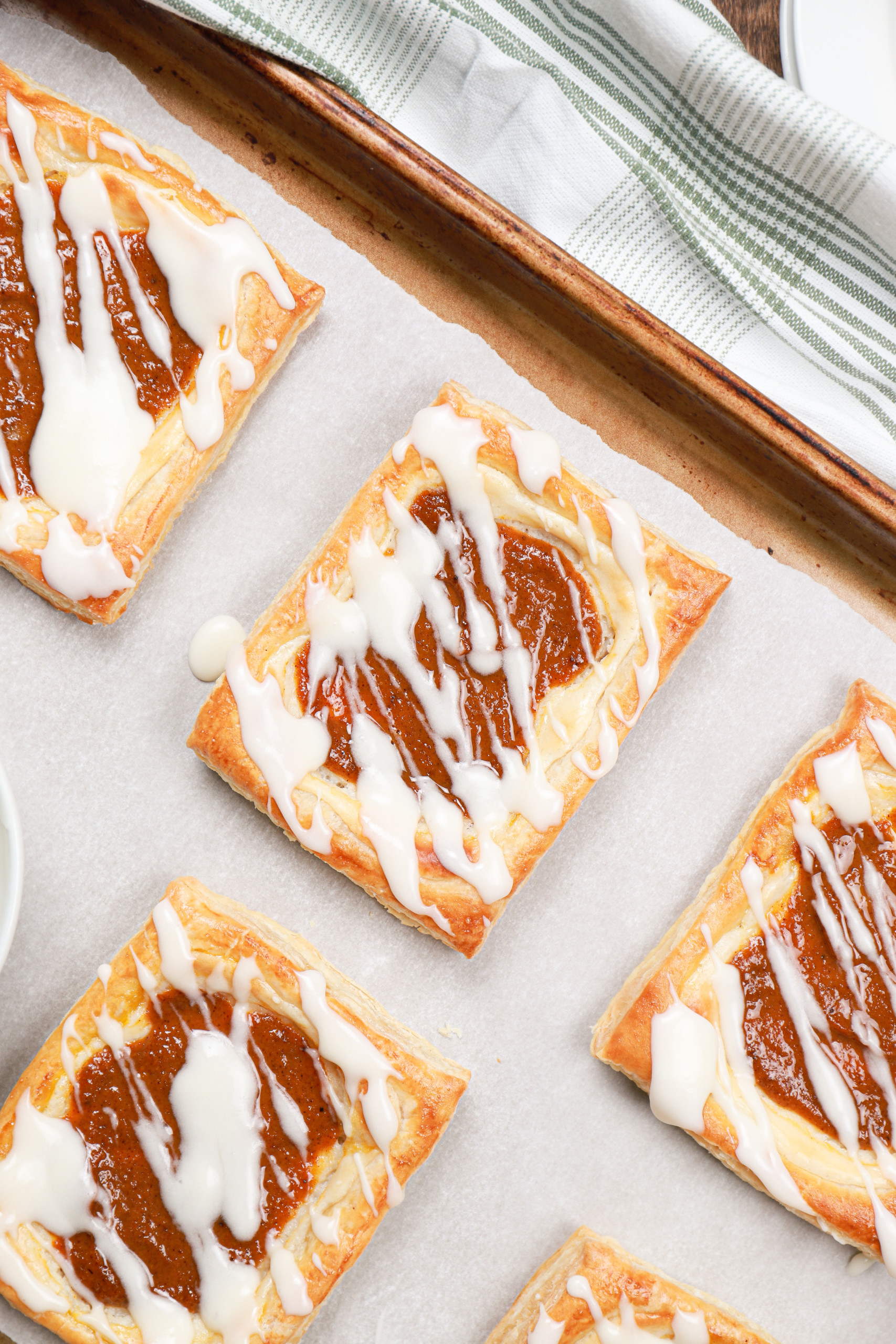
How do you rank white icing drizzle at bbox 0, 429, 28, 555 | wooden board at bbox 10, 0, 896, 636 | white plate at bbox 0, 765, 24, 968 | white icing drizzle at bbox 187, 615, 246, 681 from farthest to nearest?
white icing drizzle at bbox 187, 615, 246, 681
wooden board at bbox 10, 0, 896, 636
white icing drizzle at bbox 0, 429, 28, 555
white plate at bbox 0, 765, 24, 968

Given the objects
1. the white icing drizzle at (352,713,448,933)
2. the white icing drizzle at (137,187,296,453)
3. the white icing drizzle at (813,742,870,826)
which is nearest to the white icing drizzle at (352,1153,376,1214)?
the white icing drizzle at (352,713,448,933)

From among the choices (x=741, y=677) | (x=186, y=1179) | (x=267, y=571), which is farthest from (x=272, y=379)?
(x=186, y=1179)

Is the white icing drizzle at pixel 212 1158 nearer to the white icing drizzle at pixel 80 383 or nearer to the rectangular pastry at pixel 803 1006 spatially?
the rectangular pastry at pixel 803 1006

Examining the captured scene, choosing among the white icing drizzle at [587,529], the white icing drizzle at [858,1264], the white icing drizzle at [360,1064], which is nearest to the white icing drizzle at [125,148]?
the white icing drizzle at [587,529]

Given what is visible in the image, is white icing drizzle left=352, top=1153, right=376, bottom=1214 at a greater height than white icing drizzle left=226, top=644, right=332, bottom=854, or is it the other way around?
white icing drizzle left=226, top=644, right=332, bottom=854

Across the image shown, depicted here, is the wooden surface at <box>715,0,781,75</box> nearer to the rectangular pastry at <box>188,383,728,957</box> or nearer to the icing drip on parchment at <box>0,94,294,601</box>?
the rectangular pastry at <box>188,383,728,957</box>

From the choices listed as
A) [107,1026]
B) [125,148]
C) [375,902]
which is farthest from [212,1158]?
[125,148]

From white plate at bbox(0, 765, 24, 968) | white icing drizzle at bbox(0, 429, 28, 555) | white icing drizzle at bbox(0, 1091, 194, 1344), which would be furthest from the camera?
white icing drizzle at bbox(0, 429, 28, 555)
